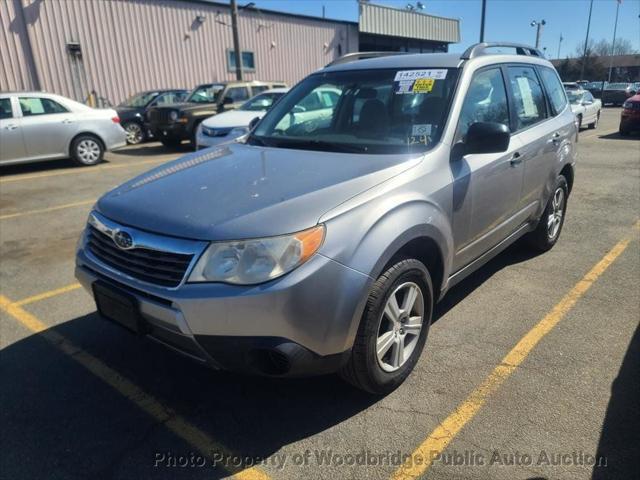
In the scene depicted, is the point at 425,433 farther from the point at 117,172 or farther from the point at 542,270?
the point at 117,172

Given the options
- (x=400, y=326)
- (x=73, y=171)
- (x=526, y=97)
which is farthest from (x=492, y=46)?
(x=73, y=171)

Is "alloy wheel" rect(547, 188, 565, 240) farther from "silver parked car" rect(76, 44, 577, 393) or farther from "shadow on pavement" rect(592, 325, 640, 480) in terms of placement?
"shadow on pavement" rect(592, 325, 640, 480)

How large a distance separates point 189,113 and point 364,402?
459 inches

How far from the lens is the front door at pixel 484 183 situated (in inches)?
122

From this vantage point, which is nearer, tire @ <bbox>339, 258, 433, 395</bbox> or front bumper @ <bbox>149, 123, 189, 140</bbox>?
tire @ <bbox>339, 258, 433, 395</bbox>

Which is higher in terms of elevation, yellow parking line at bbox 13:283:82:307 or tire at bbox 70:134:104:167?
tire at bbox 70:134:104:167

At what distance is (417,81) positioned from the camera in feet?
10.9

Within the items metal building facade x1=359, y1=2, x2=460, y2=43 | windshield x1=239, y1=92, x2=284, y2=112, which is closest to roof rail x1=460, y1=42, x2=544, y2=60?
windshield x1=239, y1=92, x2=284, y2=112

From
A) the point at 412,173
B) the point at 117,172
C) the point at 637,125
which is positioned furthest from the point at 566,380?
the point at 637,125

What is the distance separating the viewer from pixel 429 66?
11.2 feet

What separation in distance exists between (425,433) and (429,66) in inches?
92.3

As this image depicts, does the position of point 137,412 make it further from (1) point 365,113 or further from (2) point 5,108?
(2) point 5,108

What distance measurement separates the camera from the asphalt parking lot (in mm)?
2330

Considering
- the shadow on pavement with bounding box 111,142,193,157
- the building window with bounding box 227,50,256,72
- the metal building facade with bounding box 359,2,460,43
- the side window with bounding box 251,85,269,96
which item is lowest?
the shadow on pavement with bounding box 111,142,193,157
